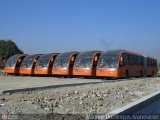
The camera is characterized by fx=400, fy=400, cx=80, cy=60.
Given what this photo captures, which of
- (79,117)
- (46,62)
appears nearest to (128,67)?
(46,62)

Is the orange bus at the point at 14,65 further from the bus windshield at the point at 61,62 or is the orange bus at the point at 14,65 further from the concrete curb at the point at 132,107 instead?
the concrete curb at the point at 132,107

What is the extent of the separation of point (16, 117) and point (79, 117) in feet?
4.85

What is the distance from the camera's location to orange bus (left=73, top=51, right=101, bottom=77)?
1507 inches

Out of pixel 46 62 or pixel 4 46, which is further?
pixel 4 46

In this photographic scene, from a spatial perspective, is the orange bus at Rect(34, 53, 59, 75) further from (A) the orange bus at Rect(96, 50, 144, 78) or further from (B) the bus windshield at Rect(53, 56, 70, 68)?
(A) the orange bus at Rect(96, 50, 144, 78)

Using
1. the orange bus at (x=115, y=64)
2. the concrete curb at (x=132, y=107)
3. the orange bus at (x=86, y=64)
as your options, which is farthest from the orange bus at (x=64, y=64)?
the concrete curb at (x=132, y=107)

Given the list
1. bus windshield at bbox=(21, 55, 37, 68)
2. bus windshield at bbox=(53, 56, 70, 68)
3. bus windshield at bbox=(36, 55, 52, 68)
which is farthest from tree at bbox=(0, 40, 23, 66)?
bus windshield at bbox=(53, 56, 70, 68)

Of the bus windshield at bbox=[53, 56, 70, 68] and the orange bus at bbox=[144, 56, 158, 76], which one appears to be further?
the orange bus at bbox=[144, 56, 158, 76]

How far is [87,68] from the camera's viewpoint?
38.4 metres

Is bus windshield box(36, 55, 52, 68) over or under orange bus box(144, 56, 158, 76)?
over

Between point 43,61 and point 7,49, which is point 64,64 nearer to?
point 43,61

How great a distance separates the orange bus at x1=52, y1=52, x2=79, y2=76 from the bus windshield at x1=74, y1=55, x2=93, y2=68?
1.23 metres

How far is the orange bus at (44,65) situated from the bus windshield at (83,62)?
13.1 feet

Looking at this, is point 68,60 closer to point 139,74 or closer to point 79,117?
point 139,74
